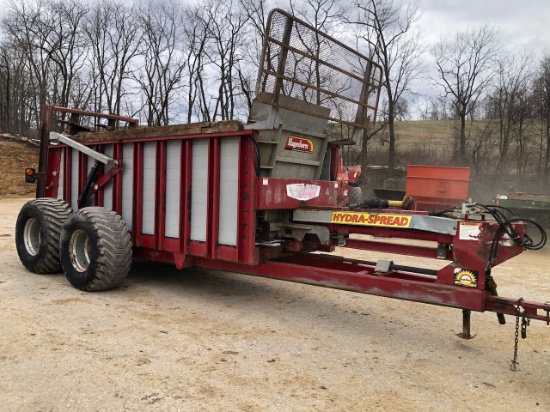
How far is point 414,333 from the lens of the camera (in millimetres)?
4836

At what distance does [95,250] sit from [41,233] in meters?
1.43

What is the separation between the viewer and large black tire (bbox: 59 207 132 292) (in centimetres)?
569

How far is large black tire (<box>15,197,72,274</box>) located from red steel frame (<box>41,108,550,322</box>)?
55 centimetres

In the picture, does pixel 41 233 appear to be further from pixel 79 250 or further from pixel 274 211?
pixel 274 211

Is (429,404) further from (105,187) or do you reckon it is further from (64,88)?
(64,88)

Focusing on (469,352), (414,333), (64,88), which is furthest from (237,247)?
(64,88)

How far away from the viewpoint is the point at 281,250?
224 inches

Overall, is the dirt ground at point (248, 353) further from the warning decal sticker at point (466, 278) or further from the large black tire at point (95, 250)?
the warning decal sticker at point (466, 278)

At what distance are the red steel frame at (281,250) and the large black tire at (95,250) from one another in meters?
0.41

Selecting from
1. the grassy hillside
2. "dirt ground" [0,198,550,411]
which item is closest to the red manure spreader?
"dirt ground" [0,198,550,411]

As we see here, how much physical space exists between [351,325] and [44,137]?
549 cm

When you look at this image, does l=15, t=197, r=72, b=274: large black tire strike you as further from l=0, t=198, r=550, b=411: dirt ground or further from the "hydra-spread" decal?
the "hydra-spread" decal

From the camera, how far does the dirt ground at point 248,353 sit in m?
3.27

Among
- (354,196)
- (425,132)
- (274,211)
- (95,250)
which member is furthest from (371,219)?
(425,132)
